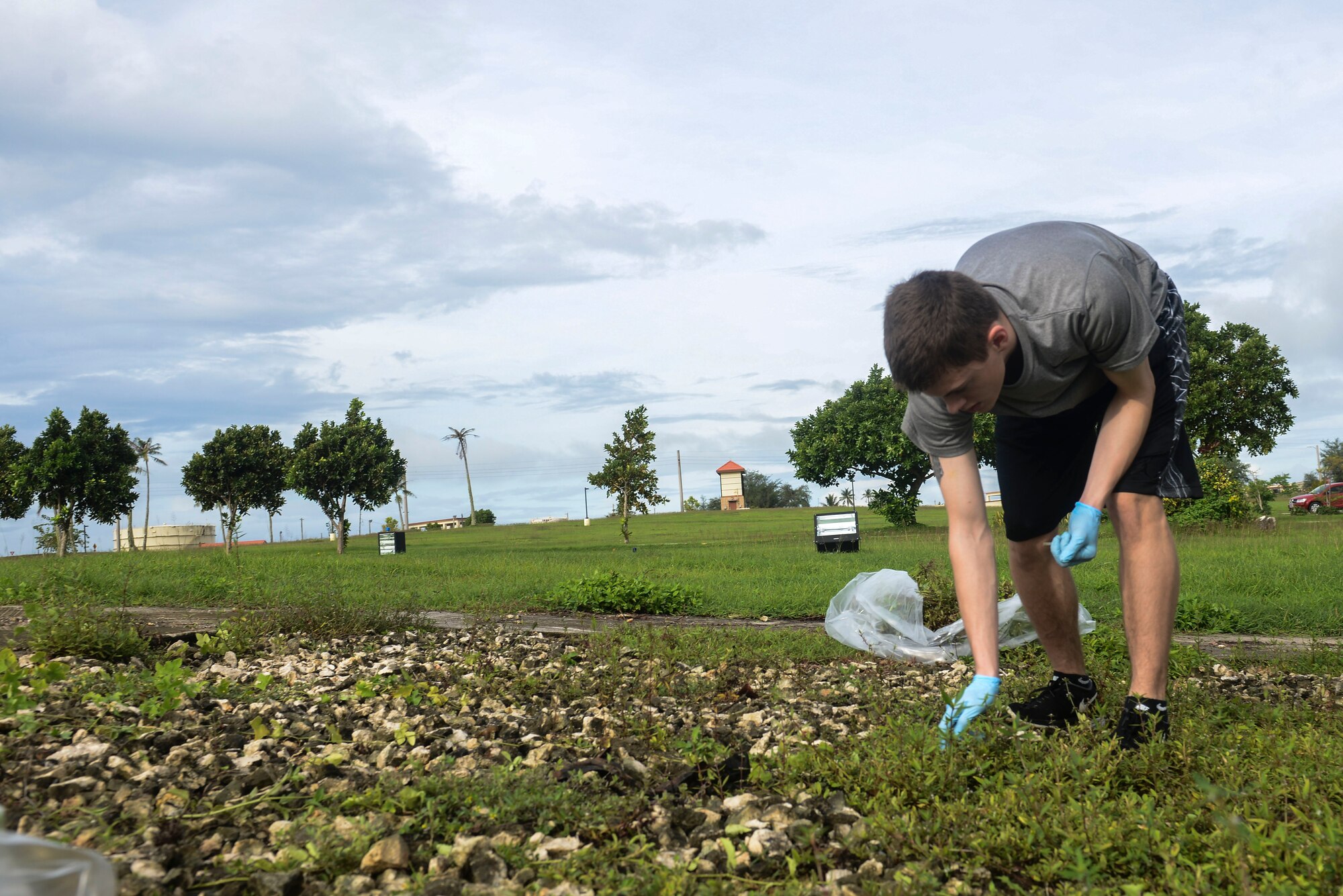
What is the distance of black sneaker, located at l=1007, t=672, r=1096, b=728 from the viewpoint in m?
3.01

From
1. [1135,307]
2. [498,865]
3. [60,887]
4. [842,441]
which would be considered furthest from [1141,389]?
[842,441]

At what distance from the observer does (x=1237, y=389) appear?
31125 millimetres

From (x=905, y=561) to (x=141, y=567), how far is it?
8775mm

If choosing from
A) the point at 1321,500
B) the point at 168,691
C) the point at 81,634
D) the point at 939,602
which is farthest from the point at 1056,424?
the point at 1321,500

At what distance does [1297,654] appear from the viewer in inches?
186

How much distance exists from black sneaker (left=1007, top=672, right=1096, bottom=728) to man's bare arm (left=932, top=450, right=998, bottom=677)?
0.32 m

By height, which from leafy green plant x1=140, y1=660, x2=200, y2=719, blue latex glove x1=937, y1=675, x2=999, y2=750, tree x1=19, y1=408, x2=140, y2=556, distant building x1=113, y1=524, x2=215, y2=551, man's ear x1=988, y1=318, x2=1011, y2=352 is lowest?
blue latex glove x1=937, y1=675, x2=999, y2=750

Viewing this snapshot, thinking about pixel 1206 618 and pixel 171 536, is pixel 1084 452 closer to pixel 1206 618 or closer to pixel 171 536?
pixel 1206 618

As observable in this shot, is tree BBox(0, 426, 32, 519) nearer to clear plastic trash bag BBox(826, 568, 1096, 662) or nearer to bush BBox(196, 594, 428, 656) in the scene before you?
bush BBox(196, 594, 428, 656)

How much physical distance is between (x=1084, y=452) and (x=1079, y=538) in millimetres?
482

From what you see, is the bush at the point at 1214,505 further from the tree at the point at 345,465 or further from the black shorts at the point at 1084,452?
the tree at the point at 345,465

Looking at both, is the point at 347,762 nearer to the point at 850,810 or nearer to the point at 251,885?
the point at 251,885

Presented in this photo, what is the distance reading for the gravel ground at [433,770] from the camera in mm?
1945

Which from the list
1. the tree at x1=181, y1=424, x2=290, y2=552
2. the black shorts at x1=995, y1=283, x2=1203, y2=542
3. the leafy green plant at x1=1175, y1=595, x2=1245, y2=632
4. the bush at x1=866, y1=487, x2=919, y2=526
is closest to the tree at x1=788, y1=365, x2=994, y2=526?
the bush at x1=866, y1=487, x2=919, y2=526
